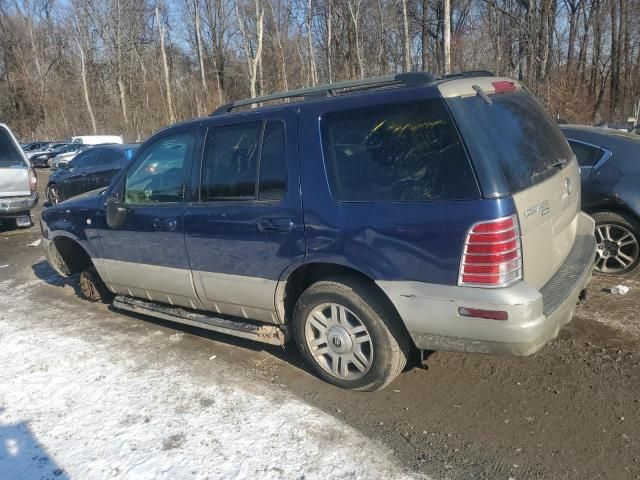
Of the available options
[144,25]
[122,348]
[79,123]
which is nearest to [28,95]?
[79,123]

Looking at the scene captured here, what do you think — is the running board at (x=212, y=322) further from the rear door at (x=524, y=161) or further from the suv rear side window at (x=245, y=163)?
the rear door at (x=524, y=161)

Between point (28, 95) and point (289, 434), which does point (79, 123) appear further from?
point (289, 434)

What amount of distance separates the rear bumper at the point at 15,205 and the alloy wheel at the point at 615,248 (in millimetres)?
8939

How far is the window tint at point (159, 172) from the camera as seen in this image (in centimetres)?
411

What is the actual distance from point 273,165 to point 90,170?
11.3 meters

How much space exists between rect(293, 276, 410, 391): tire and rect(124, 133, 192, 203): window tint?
4.83 ft

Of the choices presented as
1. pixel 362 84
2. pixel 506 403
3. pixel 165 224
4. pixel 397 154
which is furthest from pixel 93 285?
pixel 506 403

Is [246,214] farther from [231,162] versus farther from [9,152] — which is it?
[9,152]

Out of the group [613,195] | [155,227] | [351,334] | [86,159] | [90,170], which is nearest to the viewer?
[351,334]

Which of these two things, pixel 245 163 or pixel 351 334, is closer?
pixel 351 334

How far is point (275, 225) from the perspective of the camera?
346cm

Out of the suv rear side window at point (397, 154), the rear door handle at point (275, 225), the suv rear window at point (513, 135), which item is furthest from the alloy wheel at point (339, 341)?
the suv rear window at point (513, 135)

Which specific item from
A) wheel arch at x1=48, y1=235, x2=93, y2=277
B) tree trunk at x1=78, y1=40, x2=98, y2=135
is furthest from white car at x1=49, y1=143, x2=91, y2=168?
wheel arch at x1=48, y1=235, x2=93, y2=277

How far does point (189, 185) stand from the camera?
3998 mm
